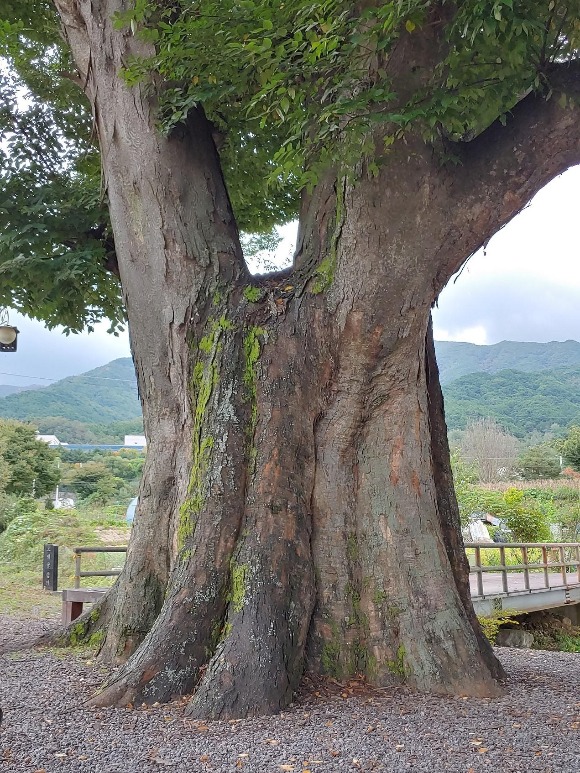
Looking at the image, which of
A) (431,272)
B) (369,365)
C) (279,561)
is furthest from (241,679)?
(431,272)

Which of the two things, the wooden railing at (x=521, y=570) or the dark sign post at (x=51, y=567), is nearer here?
the dark sign post at (x=51, y=567)

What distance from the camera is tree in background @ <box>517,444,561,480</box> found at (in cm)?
4203

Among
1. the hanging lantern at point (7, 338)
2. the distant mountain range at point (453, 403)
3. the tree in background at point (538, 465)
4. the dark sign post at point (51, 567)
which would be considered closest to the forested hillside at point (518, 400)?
the distant mountain range at point (453, 403)

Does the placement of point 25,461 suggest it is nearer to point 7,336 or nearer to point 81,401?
point 7,336

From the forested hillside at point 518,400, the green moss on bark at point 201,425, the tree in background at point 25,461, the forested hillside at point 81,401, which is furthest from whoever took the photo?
the forested hillside at point 81,401

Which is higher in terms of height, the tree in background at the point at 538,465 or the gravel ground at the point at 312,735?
the tree in background at the point at 538,465

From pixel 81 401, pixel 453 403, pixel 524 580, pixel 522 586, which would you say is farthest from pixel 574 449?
pixel 81 401

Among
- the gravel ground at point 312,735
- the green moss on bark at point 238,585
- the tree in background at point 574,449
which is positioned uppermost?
the tree in background at point 574,449

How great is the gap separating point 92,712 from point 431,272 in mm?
3690

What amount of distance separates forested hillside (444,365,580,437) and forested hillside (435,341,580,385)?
52.6 metres

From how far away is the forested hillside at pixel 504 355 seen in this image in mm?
142125

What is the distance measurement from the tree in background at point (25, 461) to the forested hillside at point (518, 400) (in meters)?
48.4

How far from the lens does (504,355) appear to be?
15762 centimetres

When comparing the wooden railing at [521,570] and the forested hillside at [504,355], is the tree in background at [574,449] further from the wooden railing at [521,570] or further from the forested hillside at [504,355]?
the forested hillside at [504,355]
